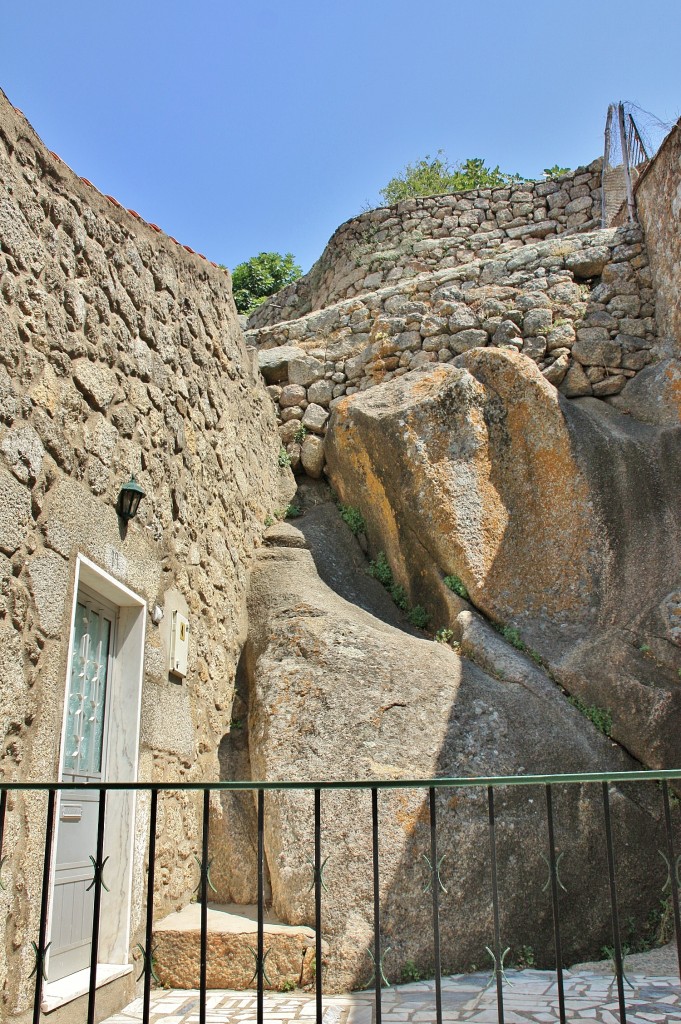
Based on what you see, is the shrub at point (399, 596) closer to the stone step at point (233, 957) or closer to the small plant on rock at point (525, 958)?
the small plant on rock at point (525, 958)

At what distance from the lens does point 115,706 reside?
4461 millimetres

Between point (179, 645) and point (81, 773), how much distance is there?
3.79ft

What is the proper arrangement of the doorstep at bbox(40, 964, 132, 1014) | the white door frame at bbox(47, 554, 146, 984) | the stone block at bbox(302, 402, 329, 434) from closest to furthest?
the doorstep at bbox(40, 964, 132, 1014)
the white door frame at bbox(47, 554, 146, 984)
the stone block at bbox(302, 402, 329, 434)

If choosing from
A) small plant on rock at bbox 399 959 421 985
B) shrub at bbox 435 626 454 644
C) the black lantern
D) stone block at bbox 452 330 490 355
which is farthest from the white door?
stone block at bbox 452 330 490 355

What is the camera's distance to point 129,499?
448 centimetres

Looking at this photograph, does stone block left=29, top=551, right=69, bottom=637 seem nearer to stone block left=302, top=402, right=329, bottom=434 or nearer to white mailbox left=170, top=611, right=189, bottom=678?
white mailbox left=170, top=611, right=189, bottom=678

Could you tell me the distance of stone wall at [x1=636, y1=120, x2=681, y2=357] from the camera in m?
7.76

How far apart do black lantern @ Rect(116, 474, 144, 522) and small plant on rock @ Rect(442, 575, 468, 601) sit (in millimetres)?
3079

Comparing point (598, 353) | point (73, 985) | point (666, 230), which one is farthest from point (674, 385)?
point (73, 985)

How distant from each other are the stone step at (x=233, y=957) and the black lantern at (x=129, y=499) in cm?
225

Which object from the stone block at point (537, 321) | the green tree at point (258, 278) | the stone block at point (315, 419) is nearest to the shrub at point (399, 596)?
the stone block at point (315, 419)

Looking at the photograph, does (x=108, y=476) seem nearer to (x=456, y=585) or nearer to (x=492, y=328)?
(x=456, y=585)

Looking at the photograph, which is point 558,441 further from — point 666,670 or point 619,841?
point 619,841

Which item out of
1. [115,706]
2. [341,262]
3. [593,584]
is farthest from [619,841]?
[341,262]
